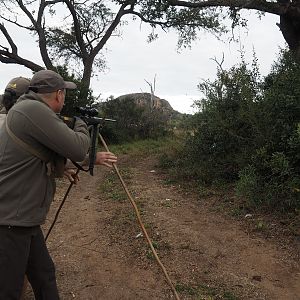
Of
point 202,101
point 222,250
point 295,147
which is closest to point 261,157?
point 295,147

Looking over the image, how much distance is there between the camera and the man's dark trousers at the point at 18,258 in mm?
2736

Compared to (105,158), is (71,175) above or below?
below

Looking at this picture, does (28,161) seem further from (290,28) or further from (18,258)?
(290,28)

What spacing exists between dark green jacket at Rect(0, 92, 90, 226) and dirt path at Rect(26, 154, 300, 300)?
67.3 inches

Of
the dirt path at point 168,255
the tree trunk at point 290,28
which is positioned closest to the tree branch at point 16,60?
the tree trunk at point 290,28

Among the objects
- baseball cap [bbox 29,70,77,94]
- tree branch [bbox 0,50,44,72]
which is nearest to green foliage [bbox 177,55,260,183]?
baseball cap [bbox 29,70,77,94]

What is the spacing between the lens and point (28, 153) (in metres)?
2.69

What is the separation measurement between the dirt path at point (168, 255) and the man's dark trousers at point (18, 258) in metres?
1.13

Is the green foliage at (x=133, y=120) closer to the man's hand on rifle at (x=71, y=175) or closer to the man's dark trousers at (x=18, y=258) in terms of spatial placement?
the man's hand on rifle at (x=71, y=175)

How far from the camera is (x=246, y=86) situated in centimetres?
832

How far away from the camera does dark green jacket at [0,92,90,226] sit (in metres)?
2.64

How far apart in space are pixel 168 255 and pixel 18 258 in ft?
8.30

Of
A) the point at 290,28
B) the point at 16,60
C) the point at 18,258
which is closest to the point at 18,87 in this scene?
the point at 18,258

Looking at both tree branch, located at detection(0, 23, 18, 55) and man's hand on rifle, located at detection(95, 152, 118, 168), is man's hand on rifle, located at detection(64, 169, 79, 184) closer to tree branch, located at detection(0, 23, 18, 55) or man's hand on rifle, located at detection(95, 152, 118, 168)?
man's hand on rifle, located at detection(95, 152, 118, 168)
